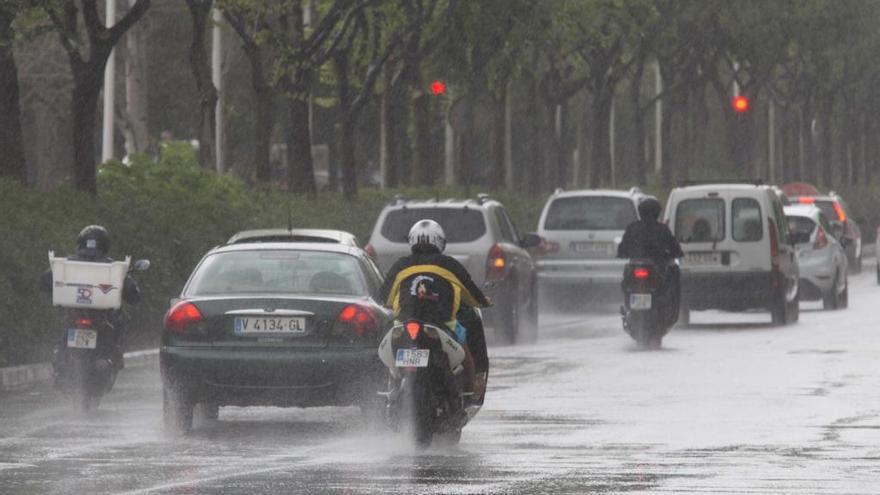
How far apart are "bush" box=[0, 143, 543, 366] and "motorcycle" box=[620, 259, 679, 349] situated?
12.3ft

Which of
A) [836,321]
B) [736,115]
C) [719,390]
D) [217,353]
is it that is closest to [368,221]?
[836,321]

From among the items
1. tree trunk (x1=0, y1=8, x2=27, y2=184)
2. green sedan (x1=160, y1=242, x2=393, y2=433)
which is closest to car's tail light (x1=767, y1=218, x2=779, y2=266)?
tree trunk (x1=0, y1=8, x2=27, y2=184)

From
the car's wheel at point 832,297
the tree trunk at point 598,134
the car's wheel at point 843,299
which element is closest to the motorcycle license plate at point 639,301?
the car's wheel at point 832,297

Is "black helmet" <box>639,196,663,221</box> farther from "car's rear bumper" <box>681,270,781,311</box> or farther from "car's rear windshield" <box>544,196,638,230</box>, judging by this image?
"car's rear windshield" <box>544,196,638,230</box>

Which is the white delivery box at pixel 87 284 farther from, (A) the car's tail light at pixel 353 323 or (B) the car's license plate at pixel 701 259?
(B) the car's license plate at pixel 701 259

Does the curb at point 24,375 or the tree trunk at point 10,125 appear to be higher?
the tree trunk at point 10,125

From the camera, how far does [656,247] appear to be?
2698 cm

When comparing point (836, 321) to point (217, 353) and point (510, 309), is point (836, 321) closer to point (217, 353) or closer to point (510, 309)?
point (510, 309)

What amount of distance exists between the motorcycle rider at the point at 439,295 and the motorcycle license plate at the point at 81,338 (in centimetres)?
311

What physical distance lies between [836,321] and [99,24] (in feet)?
33.9

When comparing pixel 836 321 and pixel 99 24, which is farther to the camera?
pixel 836 321

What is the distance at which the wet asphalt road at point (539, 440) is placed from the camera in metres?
12.8

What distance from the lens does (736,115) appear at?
237 ft

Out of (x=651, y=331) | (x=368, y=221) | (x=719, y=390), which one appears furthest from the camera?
(x=368, y=221)
